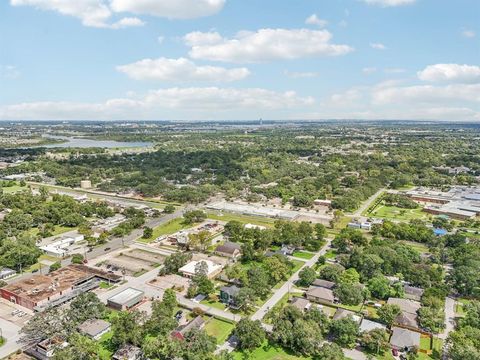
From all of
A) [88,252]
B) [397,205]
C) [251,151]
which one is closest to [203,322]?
[88,252]

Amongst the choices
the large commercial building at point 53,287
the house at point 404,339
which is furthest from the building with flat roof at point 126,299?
the house at point 404,339

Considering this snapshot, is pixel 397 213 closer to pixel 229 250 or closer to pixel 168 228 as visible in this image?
pixel 229 250

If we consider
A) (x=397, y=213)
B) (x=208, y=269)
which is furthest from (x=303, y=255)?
(x=397, y=213)

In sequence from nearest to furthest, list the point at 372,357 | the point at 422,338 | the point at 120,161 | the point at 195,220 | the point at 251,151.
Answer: the point at 372,357 → the point at 422,338 → the point at 195,220 → the point at 120,161 → the point at 251,151

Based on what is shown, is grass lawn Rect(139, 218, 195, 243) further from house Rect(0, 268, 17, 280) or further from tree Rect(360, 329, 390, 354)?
tree Rect(360, 329, 390, 354)

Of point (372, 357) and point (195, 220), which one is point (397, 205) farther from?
point (372, 357)

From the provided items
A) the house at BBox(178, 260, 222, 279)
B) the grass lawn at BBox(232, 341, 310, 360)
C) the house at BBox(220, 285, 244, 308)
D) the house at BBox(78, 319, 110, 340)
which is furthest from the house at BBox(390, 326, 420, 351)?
the house at BBox(78, 319, 110, 340)

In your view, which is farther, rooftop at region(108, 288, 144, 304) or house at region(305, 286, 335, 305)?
house at region(305, 286, 335, 305)
